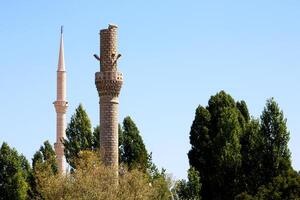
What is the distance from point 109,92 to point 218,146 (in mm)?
9736

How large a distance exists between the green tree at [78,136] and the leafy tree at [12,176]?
5.47m

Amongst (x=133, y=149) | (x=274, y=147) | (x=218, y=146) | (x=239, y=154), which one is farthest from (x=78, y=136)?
(x=274, y=147)

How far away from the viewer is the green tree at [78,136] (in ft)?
143

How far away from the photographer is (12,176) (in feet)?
157

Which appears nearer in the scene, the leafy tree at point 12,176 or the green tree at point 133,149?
the green tree at point 133,149

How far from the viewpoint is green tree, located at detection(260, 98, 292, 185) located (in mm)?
37000

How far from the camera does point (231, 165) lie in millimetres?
38281

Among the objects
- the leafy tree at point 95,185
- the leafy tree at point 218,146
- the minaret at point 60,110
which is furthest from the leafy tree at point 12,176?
the leafy tree at point 95,185

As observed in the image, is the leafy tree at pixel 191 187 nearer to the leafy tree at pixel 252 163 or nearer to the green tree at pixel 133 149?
the leafy tree at pixel 252 163

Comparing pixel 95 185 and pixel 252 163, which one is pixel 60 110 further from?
pixel 95 185

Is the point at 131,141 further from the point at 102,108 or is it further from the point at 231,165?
the point at 102,108

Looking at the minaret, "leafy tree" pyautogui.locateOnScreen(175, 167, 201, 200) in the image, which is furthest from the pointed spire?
"leafy tree" pyautogui.locateOnScreen(175, 167, 201, 200)

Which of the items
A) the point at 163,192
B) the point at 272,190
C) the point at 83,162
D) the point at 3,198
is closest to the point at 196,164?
the point at 163,192

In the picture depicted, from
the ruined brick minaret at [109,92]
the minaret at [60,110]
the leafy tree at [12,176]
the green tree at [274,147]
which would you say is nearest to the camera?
the ruined brick minaret at [109,92]
